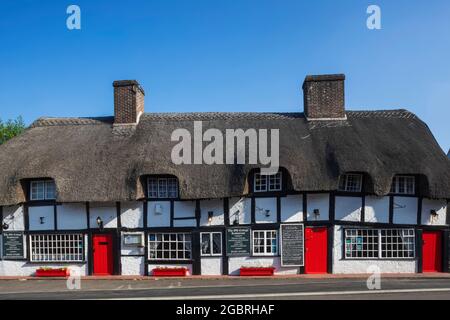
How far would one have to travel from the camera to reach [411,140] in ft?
53.9

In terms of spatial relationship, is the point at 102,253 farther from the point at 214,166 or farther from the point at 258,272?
the point at 258,272

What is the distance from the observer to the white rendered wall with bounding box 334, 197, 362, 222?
50.5 ft

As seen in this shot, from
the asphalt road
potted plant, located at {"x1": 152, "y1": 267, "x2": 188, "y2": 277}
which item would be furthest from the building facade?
the asphalt road

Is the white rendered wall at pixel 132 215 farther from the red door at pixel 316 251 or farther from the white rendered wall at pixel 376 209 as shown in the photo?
the white rendered wall at pixel 376 209

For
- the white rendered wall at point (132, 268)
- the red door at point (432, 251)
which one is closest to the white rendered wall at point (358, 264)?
the red door at point (432, 251)

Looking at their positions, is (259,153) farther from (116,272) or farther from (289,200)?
(116,272)

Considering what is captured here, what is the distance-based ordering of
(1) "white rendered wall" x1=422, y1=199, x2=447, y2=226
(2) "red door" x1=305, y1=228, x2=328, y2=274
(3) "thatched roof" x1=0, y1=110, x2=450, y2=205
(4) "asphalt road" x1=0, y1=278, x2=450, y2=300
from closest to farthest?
(4) "asphalt road" x1=0, y1=278, x2=450, y2=300, (3) "thatched roof" x1=0, y1=110, x2=450, y2=205, (2) "red door" x1=305, y1=228, x2=328, y2=274, (1) "white rendered wall" x1=422, y1=199, x2=447, y2=226

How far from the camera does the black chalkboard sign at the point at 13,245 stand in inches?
633

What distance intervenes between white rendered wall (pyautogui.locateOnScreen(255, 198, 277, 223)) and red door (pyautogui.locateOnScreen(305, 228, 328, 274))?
4.94 feet

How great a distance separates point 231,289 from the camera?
12.4 m

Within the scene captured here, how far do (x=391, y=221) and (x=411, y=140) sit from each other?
3663 millimetres

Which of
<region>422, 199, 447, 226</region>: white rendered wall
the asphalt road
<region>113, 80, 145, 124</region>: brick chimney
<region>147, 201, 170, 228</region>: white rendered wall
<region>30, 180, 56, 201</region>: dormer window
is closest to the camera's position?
the asphalt road

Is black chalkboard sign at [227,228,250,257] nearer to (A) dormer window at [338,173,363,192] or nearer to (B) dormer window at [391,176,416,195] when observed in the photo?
(A) dormer window at [338,173,363,192]

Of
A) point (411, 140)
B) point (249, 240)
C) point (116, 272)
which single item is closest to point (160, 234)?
point (116, 272)
